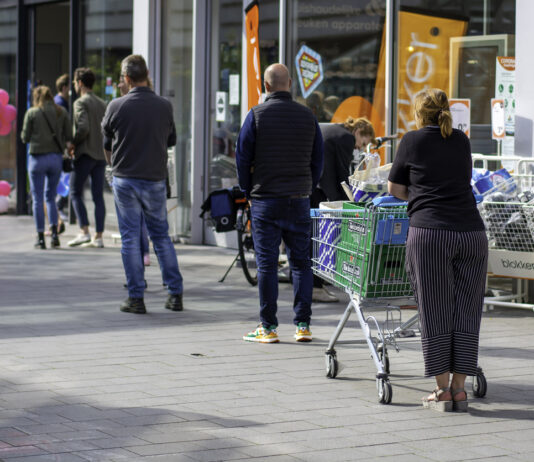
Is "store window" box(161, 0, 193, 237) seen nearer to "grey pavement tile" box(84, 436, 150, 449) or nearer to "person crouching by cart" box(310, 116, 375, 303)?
"person crouching by cart" box(310, 116, 375, 303)

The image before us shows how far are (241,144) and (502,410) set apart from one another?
9.34ft

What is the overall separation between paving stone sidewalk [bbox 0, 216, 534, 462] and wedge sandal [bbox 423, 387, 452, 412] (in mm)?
58

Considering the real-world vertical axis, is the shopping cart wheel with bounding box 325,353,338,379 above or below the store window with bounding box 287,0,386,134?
below

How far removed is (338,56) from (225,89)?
228 cm

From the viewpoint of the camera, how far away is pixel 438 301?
593cm

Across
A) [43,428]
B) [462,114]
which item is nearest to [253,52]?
[462,114]

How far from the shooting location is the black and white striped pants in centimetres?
588

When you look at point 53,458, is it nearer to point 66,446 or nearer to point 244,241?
point 66,446

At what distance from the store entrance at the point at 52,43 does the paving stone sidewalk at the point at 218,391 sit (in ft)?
34.6

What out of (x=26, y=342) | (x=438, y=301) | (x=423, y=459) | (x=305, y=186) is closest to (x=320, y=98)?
(x=305, y=186)

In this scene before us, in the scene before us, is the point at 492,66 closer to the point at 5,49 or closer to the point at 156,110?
the point at 156,110

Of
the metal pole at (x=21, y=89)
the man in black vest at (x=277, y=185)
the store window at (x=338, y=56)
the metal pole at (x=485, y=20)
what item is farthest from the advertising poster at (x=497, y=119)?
the metal pole at (x=21, y=89)

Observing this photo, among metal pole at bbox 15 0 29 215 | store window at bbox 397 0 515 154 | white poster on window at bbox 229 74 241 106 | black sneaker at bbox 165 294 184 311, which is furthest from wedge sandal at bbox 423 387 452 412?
metal pole at bbox 15 0 29 215

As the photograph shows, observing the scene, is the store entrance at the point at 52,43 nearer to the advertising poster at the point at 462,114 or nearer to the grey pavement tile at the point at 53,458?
the advertising poster at the point at 462,114
